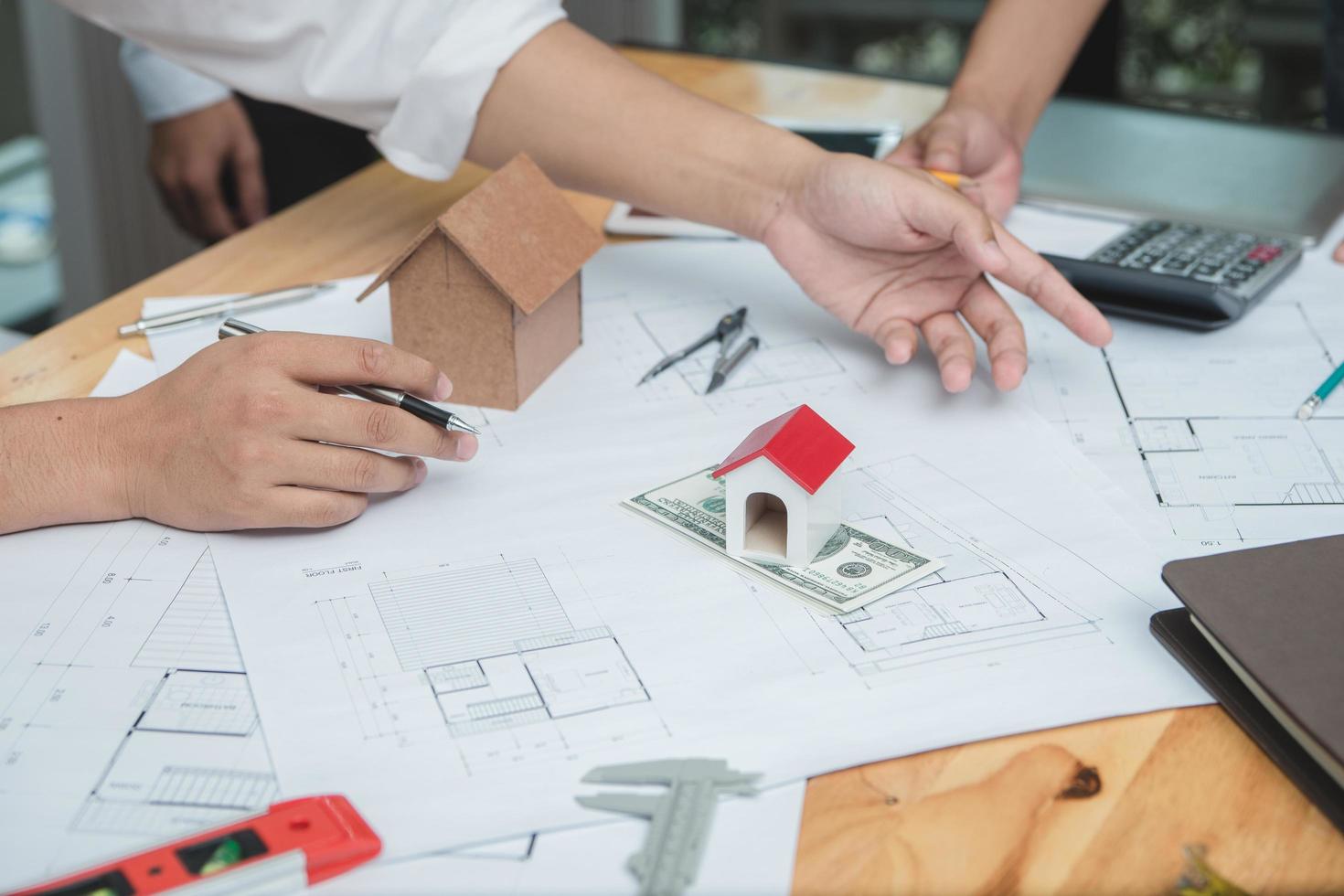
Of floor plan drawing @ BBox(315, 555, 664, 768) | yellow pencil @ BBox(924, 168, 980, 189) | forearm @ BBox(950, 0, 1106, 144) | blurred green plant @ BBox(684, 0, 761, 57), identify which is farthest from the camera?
blurred green plant @ BBox(684, 0, 761, 57)

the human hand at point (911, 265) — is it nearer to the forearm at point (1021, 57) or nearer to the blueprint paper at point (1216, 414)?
the blueprint paper at point (1216, 414)

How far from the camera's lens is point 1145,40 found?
3.58 metres

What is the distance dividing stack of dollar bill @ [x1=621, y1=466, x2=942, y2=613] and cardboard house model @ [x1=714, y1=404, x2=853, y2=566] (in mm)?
12

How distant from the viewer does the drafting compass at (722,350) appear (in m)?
1.00

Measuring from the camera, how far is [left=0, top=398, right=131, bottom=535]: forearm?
793 millimetres

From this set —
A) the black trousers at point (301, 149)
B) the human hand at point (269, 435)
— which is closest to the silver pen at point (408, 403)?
the human hand at point (269, 435)

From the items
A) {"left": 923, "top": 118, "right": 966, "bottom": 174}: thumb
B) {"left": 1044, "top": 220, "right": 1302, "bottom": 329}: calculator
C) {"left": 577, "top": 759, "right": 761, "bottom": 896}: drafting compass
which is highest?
{"left": 923, "top": 118, "right": 966, "bottom": 174}: thumb

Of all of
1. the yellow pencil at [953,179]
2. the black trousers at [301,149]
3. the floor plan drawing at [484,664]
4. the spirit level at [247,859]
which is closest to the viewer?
the spirit level at [247,859]

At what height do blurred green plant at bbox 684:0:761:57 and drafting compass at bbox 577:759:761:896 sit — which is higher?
drafting compass at bbox 577:759:761:896

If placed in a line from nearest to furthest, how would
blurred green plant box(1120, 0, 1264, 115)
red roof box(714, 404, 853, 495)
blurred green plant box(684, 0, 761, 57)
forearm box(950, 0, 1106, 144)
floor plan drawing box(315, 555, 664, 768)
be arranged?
floor plan drawing box(315, 555, 664, 768), red roof box(714, 404, 853, 495), forearm box(950, 0, 1106, 144), blurred green plant box(1120, 0, 1264, 115), blurred green plant box(684, 0, 761, 57)

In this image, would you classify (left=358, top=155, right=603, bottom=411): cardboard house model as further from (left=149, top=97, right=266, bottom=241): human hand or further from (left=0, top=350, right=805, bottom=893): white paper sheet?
(left=149, top=97, right=266, bottom=241): human hand

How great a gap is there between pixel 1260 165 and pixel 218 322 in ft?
3.93

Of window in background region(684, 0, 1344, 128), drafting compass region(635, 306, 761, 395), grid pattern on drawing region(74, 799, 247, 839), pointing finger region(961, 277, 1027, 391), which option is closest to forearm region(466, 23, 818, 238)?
drafting compass region(635, 306, 761, 395)

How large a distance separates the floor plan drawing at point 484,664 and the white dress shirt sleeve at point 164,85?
4.00 ft
